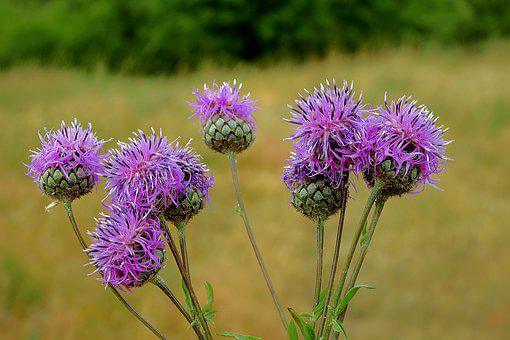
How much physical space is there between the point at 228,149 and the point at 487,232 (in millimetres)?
6824

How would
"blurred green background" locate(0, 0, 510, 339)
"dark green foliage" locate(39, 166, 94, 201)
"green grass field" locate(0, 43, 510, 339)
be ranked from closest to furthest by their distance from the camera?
"dark green foliage" locate(39, 166, 94, 201) → "green grass field" locate(0, 43, 510, 339) → "blurred green background" locate(0, 0, 510, 339)

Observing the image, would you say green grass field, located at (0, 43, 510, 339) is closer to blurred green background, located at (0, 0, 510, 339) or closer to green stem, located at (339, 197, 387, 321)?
blurred green background, located at (0, 0, 510, 339)

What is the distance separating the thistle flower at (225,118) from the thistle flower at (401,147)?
A: 31 centimetres

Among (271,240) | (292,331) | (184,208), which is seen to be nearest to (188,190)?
(184,208)

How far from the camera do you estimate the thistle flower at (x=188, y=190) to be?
1.39 metres

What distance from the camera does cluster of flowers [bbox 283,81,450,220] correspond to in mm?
1291

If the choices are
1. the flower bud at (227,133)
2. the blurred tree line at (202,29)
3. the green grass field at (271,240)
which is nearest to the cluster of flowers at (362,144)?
the flower bud at (227,133)

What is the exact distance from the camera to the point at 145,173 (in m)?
1.31

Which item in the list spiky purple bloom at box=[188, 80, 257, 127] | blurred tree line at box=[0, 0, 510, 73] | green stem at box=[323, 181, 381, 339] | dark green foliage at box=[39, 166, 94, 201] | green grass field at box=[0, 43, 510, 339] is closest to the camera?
green stem at box=[323, 181, 381, 339]

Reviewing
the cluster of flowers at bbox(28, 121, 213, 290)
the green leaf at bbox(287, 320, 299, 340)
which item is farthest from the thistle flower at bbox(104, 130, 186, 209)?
the green leaf at bbox(287, 320, 299, 340)

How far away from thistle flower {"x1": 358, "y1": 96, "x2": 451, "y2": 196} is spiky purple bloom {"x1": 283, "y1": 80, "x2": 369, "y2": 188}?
29mm

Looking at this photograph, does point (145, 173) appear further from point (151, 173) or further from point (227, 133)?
point (227, 133)

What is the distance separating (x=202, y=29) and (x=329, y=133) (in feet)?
64.1

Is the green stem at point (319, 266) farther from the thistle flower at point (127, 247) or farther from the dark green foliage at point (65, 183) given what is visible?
the dark green foliage at point (65, 183)
